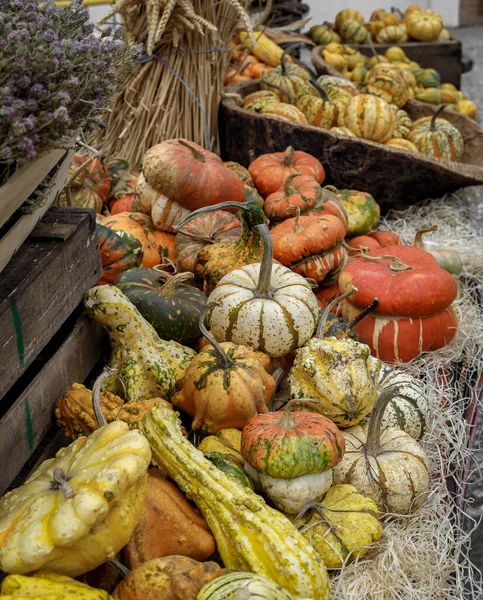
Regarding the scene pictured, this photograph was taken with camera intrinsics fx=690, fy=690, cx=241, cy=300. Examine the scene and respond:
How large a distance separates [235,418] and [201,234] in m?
1.11

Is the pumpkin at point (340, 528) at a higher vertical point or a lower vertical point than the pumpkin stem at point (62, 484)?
lower

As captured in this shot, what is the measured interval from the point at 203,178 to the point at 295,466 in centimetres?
154

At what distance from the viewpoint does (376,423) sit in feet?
6.59

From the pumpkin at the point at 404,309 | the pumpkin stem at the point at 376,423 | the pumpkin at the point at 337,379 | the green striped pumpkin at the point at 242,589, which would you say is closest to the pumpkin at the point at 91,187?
the pumpkin at the point at 404,309

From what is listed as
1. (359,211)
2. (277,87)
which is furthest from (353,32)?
(359,211)

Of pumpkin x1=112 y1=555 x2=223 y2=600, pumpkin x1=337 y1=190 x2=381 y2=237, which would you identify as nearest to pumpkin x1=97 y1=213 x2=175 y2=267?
pumpkin x1=337 y1=190 x2=381 y2=237

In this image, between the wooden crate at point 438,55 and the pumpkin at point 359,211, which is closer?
the pumpkin at point 359,211

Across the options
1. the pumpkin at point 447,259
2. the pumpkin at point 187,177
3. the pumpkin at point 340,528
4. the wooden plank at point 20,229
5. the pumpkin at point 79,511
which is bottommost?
the pumpkin at point 447,259

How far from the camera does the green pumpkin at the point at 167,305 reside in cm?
240

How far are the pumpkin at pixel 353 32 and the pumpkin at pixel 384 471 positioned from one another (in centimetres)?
624

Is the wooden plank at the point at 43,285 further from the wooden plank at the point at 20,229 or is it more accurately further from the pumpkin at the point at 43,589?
the pumpkin at the point at 43,589

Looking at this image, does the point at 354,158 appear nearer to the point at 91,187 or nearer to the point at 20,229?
the point at 91,187

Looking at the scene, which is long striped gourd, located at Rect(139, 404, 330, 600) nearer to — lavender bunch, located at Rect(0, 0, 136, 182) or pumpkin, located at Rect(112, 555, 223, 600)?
pumpkin, located at Rect(112, 555, 223, 600)

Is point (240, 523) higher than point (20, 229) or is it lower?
lower
